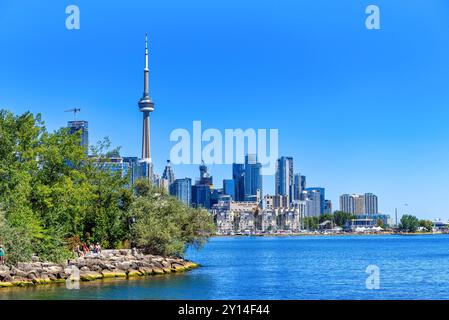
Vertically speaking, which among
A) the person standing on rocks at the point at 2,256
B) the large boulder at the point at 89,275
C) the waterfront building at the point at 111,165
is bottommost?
the large boulder at the point at 89,275

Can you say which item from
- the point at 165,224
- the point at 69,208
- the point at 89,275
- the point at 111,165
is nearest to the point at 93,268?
the point at 89,275

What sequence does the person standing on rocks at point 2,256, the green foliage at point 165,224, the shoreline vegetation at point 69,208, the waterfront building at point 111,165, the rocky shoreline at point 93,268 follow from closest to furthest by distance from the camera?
the person standing on rocks at point 2,256, the rocky shoreline at point 93,268, the shoreline vegetation at point 69,208, the green foliage at point 165,224, the waterfront building at point 111,165

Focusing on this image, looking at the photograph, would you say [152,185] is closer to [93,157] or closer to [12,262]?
[93,157]

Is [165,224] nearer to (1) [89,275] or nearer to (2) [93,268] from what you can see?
(2) [93,268]

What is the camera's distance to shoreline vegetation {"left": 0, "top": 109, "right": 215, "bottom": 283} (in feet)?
128

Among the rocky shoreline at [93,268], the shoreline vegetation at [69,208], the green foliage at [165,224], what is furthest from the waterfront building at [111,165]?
the rocky shoreline at [93,268]

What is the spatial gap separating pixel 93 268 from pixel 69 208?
18.5ft

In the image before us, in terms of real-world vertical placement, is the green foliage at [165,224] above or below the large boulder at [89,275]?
above

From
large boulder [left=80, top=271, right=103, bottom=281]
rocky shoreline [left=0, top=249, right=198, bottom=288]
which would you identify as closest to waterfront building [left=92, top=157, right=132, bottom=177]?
rocky shoreline [left=0, top=249, right=198, bottom=288]

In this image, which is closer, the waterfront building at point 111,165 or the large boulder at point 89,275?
the large boulder at point 89,275

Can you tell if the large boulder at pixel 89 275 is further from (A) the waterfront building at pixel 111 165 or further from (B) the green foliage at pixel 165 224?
(A) the waterfront building at pixel 111 165

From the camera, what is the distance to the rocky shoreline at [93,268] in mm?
35781

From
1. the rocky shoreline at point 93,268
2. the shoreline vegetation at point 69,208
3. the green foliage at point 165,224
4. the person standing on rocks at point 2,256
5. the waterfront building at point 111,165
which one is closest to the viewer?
the person standing on rocks at point 2,256
